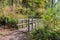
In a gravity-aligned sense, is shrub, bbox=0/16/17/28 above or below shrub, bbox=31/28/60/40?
below

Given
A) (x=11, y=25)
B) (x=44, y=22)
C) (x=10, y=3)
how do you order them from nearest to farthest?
1. (x=44, y=22)
2. (x=11, y=25)
3. (x=10, y=3)

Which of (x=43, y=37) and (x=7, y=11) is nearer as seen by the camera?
(x=43, y=37)

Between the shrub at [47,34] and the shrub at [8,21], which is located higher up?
the shrub at [47,34]

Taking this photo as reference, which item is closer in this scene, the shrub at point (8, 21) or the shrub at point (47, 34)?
the shrub at point (47, 34)

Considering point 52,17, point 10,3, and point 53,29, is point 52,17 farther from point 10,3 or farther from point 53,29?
point 10,3

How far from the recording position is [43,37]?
8766 millimetres

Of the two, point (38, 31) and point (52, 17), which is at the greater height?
point (52, 17)

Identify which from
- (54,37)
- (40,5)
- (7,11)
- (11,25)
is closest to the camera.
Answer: (54,37)

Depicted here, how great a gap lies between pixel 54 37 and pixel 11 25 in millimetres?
6045

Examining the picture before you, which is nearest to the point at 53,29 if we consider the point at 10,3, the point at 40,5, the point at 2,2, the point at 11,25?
the point at 11,25

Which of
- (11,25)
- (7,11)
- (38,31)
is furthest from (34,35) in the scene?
(7,11)

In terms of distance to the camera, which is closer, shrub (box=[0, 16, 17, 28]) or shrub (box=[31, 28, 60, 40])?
shrub (box=[31, 28, 60, 40])

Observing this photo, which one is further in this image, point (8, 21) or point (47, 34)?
point (8, 21)

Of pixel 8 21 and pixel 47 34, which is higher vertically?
pixel 47 34
